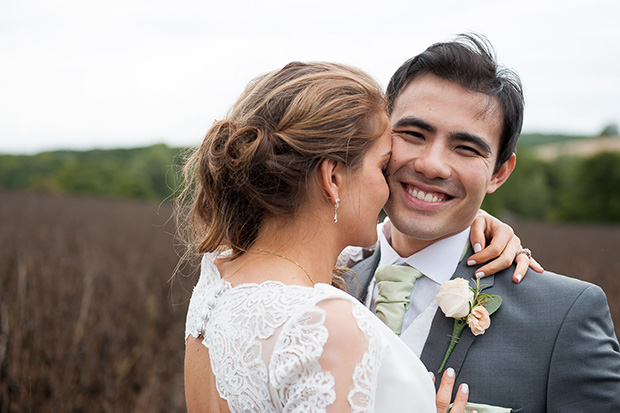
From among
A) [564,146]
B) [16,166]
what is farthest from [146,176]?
[564,146]

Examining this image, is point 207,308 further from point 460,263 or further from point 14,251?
point 14,251

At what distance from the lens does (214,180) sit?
2.01 metres

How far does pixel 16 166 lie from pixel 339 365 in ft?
253

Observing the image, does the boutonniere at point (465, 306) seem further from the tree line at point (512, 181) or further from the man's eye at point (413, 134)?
the tree line at point (512, 181)

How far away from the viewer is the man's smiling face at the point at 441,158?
233cm

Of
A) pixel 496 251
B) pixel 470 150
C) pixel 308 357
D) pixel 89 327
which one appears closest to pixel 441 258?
pixel 496 251

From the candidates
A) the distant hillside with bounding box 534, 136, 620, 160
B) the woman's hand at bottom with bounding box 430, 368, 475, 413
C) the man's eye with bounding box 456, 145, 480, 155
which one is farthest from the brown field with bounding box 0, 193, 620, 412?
the distant hillside with bounding box 534, 136, 620, 160

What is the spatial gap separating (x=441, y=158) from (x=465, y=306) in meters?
0.59

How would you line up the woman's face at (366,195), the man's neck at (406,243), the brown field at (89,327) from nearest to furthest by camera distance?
the woman's face at (366,195)
the man's neck at (406,243)
the brown field at (89,327)

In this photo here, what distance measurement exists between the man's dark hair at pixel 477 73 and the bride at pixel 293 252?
473mm

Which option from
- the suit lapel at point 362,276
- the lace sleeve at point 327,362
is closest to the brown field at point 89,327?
the suit lapel at point 362,276

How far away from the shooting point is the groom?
200 cm

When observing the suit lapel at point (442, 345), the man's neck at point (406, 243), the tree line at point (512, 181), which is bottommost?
the tree line at point (512, 181)

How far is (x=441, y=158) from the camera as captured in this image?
7.64 feet
